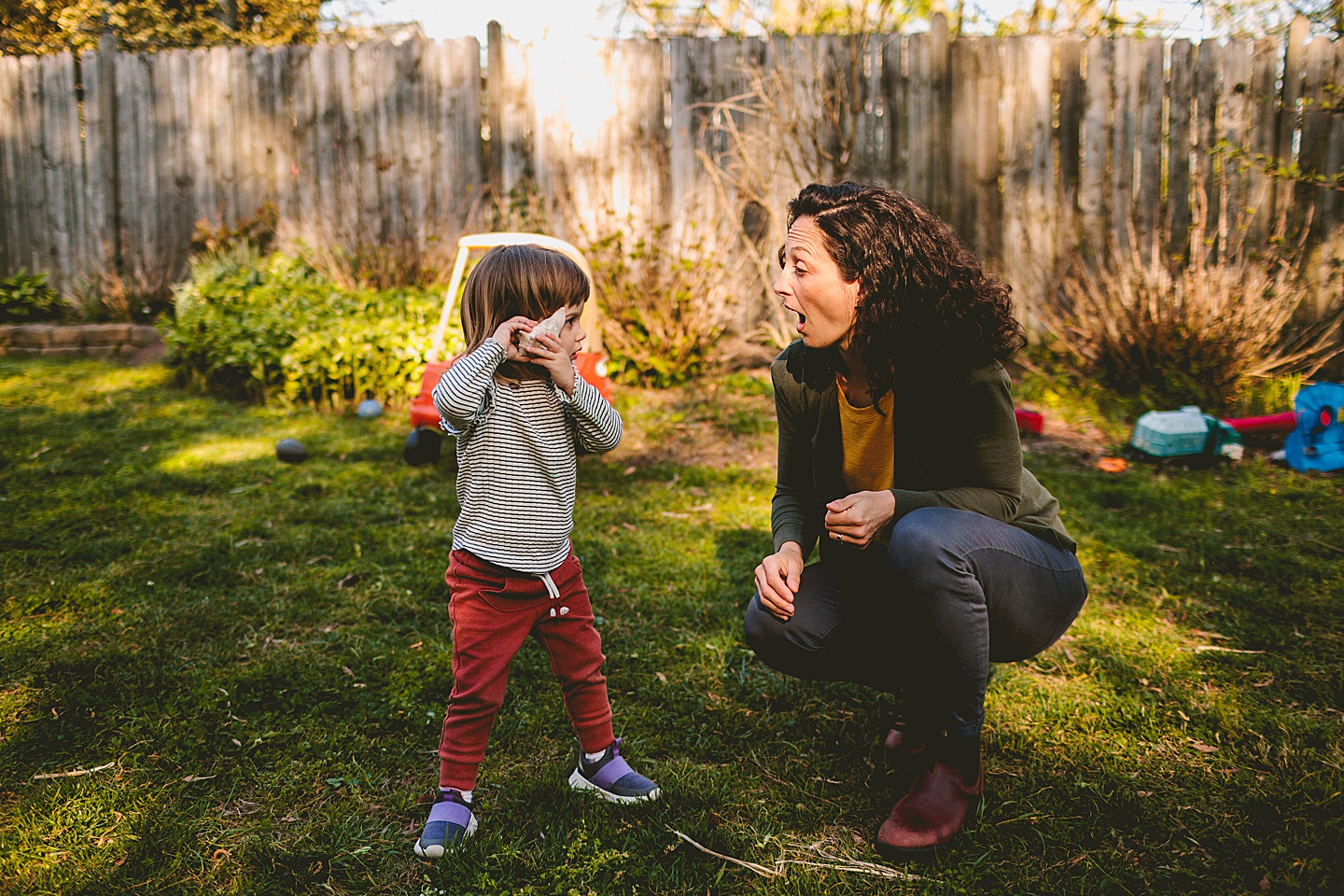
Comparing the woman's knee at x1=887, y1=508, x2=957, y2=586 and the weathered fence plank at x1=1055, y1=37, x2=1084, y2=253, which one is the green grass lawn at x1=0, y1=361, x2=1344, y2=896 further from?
the weathered fence plank at x1=1055, y1=37, x2=1084, y2=253

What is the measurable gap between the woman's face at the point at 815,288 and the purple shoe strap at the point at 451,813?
4.23 ft

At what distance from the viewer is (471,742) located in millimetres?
1924

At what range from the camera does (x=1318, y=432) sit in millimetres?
4305

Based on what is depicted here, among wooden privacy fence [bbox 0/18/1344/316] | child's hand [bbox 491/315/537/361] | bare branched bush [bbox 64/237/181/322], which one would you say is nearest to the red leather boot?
child's hand [bbox 491/315/537/361]

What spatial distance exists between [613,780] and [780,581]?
2.05ft

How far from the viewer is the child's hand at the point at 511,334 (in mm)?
1921

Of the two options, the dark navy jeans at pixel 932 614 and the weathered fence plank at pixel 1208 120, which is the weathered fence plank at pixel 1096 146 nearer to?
the weathered fence plank at pixel 1208 120

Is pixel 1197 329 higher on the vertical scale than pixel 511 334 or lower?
lower

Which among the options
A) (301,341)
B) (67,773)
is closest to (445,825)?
(67,773)

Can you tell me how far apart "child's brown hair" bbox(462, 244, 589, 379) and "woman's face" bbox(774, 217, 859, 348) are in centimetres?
49

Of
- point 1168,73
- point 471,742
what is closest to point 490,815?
point 471,742

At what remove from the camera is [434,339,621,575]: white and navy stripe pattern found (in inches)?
75.7

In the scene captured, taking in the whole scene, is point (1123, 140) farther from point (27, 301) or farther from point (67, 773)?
point (27, 301)

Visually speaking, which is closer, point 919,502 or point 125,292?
point 919,502
